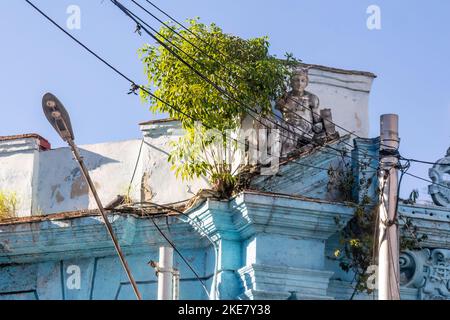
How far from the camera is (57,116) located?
13.6 meters

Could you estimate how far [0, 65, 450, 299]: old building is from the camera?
14555mm

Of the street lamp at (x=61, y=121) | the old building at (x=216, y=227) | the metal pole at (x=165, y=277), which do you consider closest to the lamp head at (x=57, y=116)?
the street lamp at (x=61, y=121)

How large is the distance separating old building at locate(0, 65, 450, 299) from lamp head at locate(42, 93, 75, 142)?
1.72 metres

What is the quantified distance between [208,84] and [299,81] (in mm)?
974

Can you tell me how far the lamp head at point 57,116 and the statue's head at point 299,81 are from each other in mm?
2675

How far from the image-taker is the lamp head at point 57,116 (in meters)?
13.5

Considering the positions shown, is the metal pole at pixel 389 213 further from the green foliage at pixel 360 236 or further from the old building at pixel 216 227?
the old building at pixel 216 227

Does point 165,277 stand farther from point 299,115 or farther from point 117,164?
point 117,164

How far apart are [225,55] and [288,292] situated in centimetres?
238

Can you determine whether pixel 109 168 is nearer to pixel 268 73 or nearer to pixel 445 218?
pixel 268 73

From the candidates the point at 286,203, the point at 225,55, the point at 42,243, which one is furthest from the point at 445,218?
the point at 42,243

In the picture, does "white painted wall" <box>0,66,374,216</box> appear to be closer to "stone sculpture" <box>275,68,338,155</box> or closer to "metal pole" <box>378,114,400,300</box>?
"stone sculpture" <box>275,68,338,155</box>
